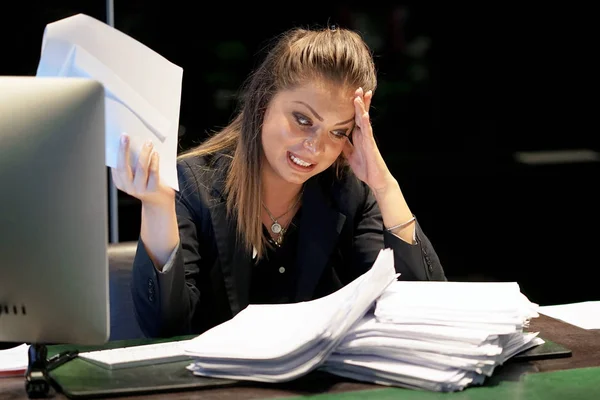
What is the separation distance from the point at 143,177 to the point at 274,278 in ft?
2.05

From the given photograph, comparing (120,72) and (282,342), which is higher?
(120,72)

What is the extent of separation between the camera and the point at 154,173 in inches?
66.9

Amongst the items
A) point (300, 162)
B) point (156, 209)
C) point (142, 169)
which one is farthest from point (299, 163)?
point (142, 169)

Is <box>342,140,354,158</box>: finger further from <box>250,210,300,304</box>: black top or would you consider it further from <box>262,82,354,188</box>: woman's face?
<box>250,210,300,304</box>: black top

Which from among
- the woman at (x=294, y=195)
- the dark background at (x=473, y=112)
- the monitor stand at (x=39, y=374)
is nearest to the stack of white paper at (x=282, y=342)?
the monitor stand at (x=39, y=374)

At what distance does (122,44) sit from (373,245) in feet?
3.18

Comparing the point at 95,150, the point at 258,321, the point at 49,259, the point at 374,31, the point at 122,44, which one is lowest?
the point at 258,321

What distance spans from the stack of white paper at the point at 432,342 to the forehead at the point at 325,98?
0.62 meters

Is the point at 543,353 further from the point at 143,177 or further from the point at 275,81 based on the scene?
the point at 275,81

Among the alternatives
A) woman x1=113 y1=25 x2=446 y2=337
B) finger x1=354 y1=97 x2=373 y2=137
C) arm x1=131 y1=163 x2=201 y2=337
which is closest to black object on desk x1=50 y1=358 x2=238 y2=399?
arm x1=131 y1=163 x2=201 y2=337

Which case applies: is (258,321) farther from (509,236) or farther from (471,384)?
(509,236)

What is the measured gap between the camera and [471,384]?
1.47m

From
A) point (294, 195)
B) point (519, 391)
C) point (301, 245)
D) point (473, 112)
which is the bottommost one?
point (519, 391)

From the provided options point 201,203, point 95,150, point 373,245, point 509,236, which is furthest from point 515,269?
point 95,150
